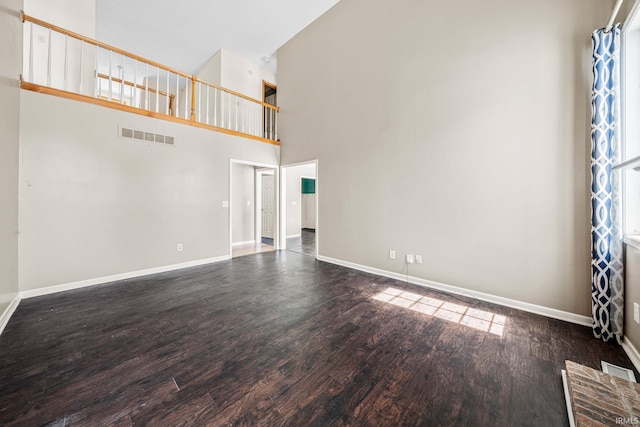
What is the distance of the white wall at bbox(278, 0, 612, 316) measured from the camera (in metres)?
2.55

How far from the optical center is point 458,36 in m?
3.23

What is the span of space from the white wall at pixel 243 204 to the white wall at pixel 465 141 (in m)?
2.68

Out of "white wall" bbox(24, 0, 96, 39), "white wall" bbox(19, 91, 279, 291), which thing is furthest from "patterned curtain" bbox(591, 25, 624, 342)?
"white wall" bbox(24, 0, 96, 39)

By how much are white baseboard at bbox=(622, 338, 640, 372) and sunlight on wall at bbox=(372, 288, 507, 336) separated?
0.81 metres

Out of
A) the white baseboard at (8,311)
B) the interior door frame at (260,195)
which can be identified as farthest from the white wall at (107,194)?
the interior door frame at (260,195)

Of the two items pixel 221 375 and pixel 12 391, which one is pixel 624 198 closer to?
pixel 221 375

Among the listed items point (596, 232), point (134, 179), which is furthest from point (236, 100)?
point (596, 232)

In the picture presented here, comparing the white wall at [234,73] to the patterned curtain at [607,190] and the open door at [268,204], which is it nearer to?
the open door at [268,204]

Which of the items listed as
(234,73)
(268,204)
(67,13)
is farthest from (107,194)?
(234,73)

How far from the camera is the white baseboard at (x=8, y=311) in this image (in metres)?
2.34

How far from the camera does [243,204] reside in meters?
6.69

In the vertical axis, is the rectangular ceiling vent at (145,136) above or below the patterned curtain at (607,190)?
above

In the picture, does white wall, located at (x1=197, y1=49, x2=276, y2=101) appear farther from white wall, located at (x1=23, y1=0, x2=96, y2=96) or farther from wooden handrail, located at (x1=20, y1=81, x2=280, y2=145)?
white wall, located at (x1=23, y1=0, x2=96, y2=96)

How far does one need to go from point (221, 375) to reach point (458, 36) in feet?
15.2
